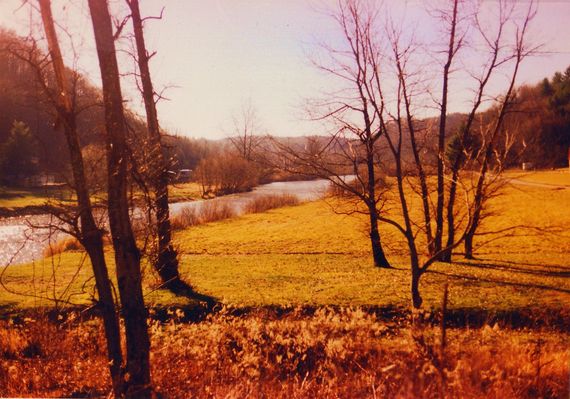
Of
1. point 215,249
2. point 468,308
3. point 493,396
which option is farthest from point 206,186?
point 493,396

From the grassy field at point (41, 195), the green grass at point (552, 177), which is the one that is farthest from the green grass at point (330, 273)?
the green grass at point (552, 177)

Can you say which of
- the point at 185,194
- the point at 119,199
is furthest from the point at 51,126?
the point at 185,194

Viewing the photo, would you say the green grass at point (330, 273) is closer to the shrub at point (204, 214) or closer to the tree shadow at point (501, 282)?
the tree shadow at point (501, 282)

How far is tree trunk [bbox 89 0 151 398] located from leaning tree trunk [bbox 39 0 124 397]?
376 mm

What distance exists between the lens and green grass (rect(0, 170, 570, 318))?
12.0 m

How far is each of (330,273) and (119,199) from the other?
1176 centimetres

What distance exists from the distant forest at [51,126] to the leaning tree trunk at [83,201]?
20 cm

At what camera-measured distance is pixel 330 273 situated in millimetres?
16578

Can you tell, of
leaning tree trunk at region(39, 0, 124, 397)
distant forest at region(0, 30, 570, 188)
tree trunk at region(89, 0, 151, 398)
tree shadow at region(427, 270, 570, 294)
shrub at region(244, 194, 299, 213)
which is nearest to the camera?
tree trunk at region(89, 0, 151, 398)

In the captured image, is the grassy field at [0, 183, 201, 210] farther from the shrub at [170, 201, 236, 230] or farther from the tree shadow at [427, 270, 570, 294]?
the tree shadow at [427, 270, 570, 294]

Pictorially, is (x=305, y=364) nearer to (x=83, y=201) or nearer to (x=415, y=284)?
(x=415, y=284)

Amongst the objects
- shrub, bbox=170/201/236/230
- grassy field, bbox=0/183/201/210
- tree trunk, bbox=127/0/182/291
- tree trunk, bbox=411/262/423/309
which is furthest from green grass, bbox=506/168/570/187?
tree trunk, bbox=127/0/182/291

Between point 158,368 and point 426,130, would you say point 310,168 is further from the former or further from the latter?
point 426,130

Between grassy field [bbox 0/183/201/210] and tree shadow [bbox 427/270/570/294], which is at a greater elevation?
grassy field [bbox 0/183/201/210]
